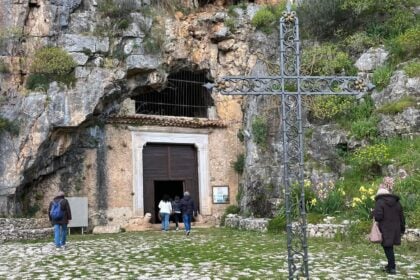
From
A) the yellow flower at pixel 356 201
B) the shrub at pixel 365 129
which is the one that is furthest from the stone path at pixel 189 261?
the shrub at pixel 365 129

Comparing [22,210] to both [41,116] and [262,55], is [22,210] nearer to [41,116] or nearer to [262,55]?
[41,116]

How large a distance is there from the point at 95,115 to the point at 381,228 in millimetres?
13362

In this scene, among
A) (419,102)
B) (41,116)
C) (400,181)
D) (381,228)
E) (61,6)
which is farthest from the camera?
(61,6)

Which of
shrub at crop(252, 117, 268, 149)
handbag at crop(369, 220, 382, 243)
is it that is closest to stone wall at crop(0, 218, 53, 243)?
shrub at crop(252, 117, 268, 149)

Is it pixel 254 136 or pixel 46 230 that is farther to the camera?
pixel 254 136

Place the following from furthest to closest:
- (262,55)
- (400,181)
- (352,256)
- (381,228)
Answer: (262,55) < (400,181) < (352,256) < (381,228)

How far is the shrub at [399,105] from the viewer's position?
15.4 m

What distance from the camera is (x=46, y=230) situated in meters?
16.2

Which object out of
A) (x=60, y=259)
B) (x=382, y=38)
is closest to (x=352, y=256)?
Answer: (x=60, y=259)

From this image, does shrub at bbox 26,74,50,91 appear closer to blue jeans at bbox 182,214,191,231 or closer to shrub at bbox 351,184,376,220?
blue jeans at bbox 182,214,191,231

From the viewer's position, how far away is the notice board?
59.3ft

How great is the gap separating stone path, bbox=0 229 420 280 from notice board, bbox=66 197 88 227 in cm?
458

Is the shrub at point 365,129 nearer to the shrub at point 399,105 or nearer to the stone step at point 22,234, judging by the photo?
the shrub at point 399,105

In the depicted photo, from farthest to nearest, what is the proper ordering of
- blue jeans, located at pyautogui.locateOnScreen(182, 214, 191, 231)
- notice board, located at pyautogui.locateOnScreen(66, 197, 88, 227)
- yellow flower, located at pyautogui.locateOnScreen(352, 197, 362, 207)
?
notice board, located at pyautogui.locateOnScreen(66, 197, 88, 227), blue jeans, located at pyautogui.locateOnScreen(182, 214, 191, 231), yellow flower, located at pyautogui.locateOnScreen(352, 197, 362, 207)
